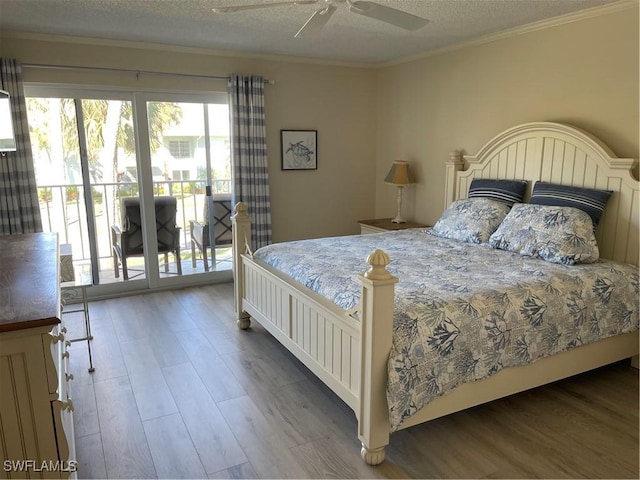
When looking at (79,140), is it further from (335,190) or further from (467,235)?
(467,235)

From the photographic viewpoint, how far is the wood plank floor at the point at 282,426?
84.5 inches

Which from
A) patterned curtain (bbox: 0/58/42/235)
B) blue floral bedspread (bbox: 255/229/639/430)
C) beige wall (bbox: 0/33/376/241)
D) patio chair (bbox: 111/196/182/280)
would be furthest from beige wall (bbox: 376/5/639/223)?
patterned curtain (bbox: 0/58/42/235)

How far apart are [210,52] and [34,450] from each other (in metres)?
3.86

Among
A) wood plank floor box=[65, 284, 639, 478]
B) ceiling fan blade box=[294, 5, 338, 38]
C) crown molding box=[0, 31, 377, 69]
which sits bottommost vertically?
wood plank floor box=[65, 284, 639, 478]

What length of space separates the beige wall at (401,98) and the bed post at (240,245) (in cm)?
141

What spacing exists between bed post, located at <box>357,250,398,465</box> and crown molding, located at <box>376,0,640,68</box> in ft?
8.34

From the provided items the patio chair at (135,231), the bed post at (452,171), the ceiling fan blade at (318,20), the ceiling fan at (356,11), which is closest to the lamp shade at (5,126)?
the ceiling fan at (356,11)

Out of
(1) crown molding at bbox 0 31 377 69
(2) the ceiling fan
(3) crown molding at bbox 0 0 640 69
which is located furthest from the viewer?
(1) crown molding at bbox 0 31 377 69

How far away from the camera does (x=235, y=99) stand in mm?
4617

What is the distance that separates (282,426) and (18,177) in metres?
3.12

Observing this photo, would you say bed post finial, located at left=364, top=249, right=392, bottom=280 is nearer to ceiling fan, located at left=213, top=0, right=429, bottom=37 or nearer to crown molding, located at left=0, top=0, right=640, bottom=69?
ceiling fan, located at left=213, top=0, right=429, bottom=37

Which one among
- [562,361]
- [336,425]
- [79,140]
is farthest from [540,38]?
[79,140]

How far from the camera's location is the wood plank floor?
2146 mm

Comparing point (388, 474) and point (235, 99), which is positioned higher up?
point (235, 99)
